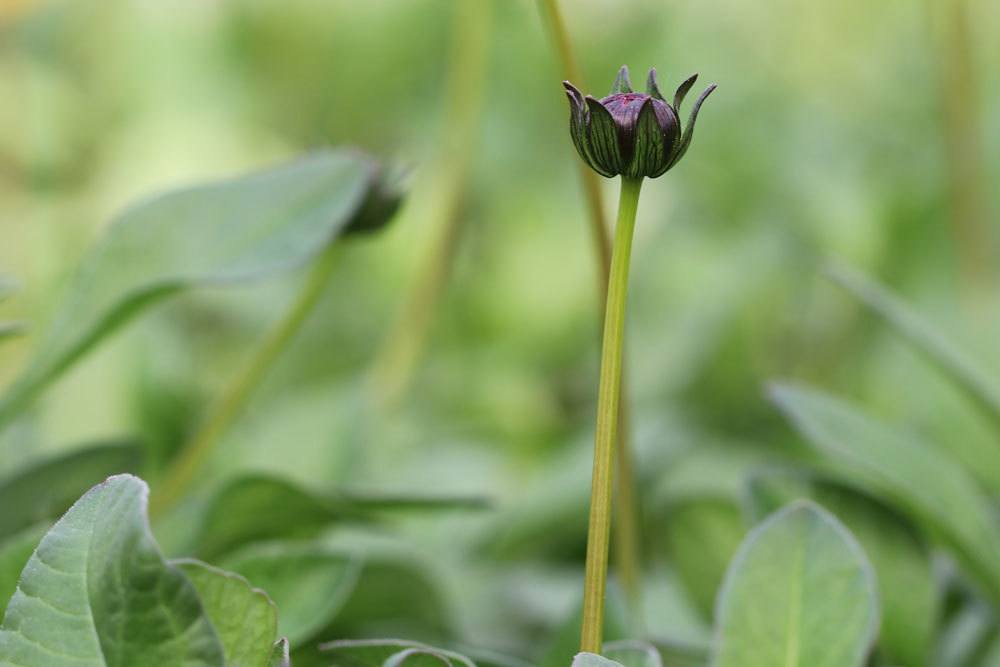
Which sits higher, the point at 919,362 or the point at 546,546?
the point at 919,362

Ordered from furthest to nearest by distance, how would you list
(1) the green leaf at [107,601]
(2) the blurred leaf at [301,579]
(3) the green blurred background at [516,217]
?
(3) the green blurred background at [516,217]
(2) the blurred leaf at [301,579]
(1) the green leaf at [107,601]

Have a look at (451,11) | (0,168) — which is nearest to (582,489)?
(0,168)

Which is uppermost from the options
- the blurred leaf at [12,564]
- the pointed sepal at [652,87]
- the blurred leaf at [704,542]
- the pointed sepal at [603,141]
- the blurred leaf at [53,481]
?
the pointed sepal at [652,87]

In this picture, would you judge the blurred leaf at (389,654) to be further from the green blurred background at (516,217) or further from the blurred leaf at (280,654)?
the green blurred background at (516,217)

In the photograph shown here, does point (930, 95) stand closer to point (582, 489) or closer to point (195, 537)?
point (582, 489)

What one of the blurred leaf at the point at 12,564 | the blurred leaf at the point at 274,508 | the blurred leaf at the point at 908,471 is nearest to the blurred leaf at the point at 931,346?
the blurred leaf at the point at 908,471

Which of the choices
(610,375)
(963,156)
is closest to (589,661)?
(610,375)

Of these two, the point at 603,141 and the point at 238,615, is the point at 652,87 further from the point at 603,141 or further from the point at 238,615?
the point at 238,615
